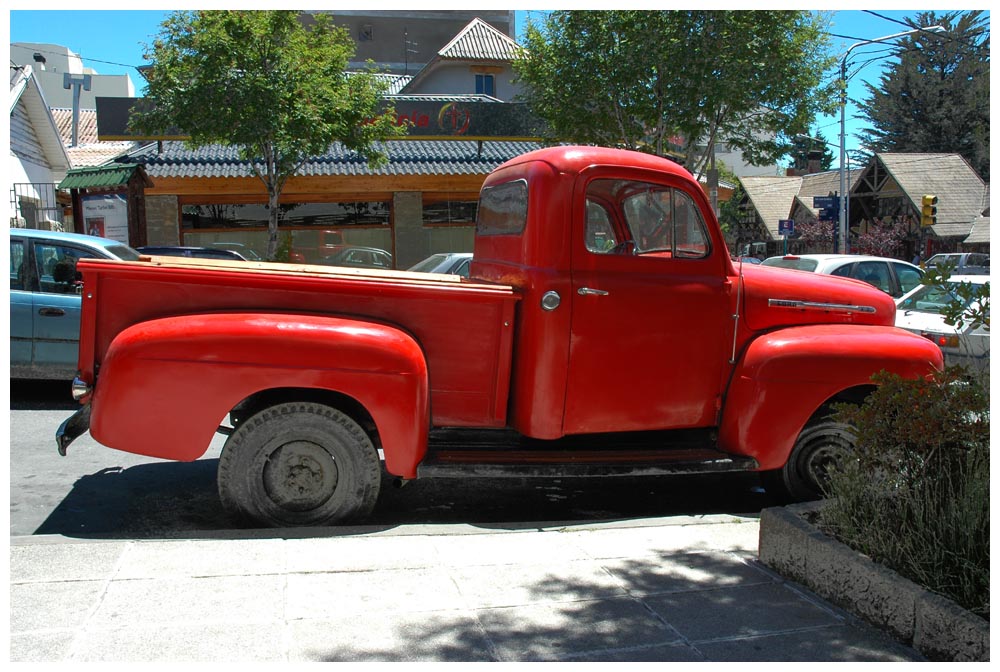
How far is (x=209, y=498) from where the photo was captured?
5496 mm

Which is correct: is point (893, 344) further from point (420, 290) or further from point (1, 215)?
point (1, 215)

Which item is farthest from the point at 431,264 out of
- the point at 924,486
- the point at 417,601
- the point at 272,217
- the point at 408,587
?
the point at 924,486

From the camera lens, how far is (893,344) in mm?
5215

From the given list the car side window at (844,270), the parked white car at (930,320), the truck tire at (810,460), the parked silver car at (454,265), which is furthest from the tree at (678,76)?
the truck tire at (810,460)

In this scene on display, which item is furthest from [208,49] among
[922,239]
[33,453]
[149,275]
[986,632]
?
[922,239]

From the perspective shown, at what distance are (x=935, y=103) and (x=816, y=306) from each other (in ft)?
158

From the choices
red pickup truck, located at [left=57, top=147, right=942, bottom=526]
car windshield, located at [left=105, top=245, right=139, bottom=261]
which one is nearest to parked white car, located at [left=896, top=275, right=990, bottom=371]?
red pickup truck, located at [left=57, top=147, right=942, bottom=526]

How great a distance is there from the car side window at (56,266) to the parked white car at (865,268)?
858 cm

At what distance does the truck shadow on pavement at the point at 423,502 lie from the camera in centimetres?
496

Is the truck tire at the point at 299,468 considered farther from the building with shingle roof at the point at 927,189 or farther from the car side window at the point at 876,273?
the building with shingle roof at the point at 927,189

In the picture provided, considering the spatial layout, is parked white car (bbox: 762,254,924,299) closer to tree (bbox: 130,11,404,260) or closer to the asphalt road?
the asphalt road

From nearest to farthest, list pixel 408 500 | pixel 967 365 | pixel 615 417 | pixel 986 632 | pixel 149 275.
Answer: pixel 986 632 → pixel 967 365 → pixel 149 275 → pixel 615 417 → pixel 408 500

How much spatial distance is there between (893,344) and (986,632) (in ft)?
7.98

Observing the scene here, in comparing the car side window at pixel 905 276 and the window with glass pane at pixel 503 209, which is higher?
the window with glass pane at pixel 503 209
